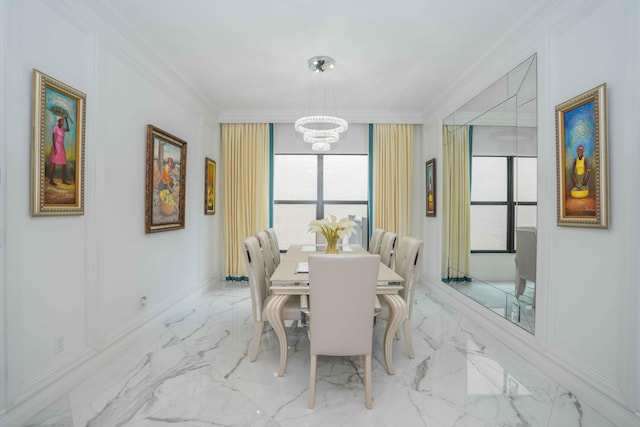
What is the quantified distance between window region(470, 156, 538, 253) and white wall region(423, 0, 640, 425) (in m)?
0.18

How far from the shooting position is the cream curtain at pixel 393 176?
508 centimetres

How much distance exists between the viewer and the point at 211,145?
479 centimetres

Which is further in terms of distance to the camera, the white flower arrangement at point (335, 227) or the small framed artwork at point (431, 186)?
the small framed artwork at point (431, 186)

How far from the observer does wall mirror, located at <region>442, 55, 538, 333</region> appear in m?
2.62

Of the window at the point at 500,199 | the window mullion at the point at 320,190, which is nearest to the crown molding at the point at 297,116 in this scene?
the window mullion at the point at 320,190

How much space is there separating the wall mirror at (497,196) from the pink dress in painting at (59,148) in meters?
3.34

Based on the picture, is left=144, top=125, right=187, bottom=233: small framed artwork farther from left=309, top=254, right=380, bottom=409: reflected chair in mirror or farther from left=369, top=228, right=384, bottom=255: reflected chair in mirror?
left=369, top=228, right=384, bottom=255: reflected chair in mirror

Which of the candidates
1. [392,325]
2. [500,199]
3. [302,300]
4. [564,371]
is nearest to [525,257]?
[500,199]

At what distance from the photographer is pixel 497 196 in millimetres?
3057

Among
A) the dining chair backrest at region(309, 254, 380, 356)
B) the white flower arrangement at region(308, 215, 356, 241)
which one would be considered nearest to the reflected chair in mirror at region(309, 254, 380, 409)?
the dining chair backrest at region(309, 254, 380, 356)

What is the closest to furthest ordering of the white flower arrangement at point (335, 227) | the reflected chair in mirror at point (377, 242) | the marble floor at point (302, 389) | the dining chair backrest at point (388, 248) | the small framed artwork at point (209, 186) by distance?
the marble floor at point (302, 389) → the white flower arrangement at point (335, 227) → the dining chair backrest at point (388, 248) → the reflected chair in mirror at point (377, 242) → the small framed artwork at point (209, 186)

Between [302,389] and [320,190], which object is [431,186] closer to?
[320,190]

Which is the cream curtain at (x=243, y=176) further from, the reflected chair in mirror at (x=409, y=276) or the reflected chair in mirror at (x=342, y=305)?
the reflected chair in mirror at (x=342, y=305)

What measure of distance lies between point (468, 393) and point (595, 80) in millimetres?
2101
